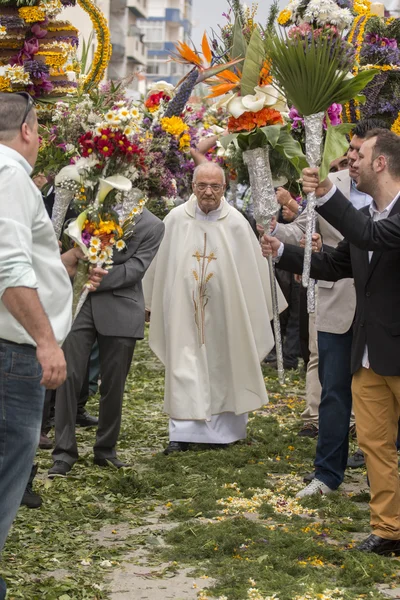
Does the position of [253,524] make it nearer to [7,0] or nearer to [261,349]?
[261,349]

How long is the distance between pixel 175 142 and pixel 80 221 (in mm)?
2750

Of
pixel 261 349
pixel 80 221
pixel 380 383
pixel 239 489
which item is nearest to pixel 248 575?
pixel 380 383

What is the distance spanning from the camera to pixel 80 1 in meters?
8.05

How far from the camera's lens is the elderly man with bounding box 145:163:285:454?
908cm

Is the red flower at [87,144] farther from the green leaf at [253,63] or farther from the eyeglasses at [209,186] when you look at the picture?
the eyeglasses at [209,186]

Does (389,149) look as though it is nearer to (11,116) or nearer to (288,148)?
(288,148)

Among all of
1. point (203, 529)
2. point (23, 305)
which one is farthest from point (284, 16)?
point (23, 305)

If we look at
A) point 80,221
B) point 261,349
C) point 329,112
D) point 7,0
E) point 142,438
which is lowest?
point 142,438

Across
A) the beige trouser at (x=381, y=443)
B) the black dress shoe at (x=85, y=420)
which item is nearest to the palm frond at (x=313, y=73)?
the beige trouser at (x=381, y=443)

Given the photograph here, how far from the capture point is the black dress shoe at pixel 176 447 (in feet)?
29.2

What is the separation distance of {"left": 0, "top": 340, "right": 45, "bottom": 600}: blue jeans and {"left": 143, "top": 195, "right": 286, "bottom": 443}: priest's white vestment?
4.51 metres

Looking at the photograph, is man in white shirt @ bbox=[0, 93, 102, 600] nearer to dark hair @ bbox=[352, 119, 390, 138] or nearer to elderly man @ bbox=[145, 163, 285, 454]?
dark hair @ bbox=[352, 119, 390, 138]

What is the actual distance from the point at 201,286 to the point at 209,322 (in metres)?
0.32

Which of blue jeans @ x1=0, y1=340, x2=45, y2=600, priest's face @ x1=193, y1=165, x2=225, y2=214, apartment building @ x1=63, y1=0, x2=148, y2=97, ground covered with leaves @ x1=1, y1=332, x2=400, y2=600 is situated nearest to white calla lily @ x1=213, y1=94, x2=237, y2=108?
priest's face @ x1=193, y1=165, x2=225, y2=214
